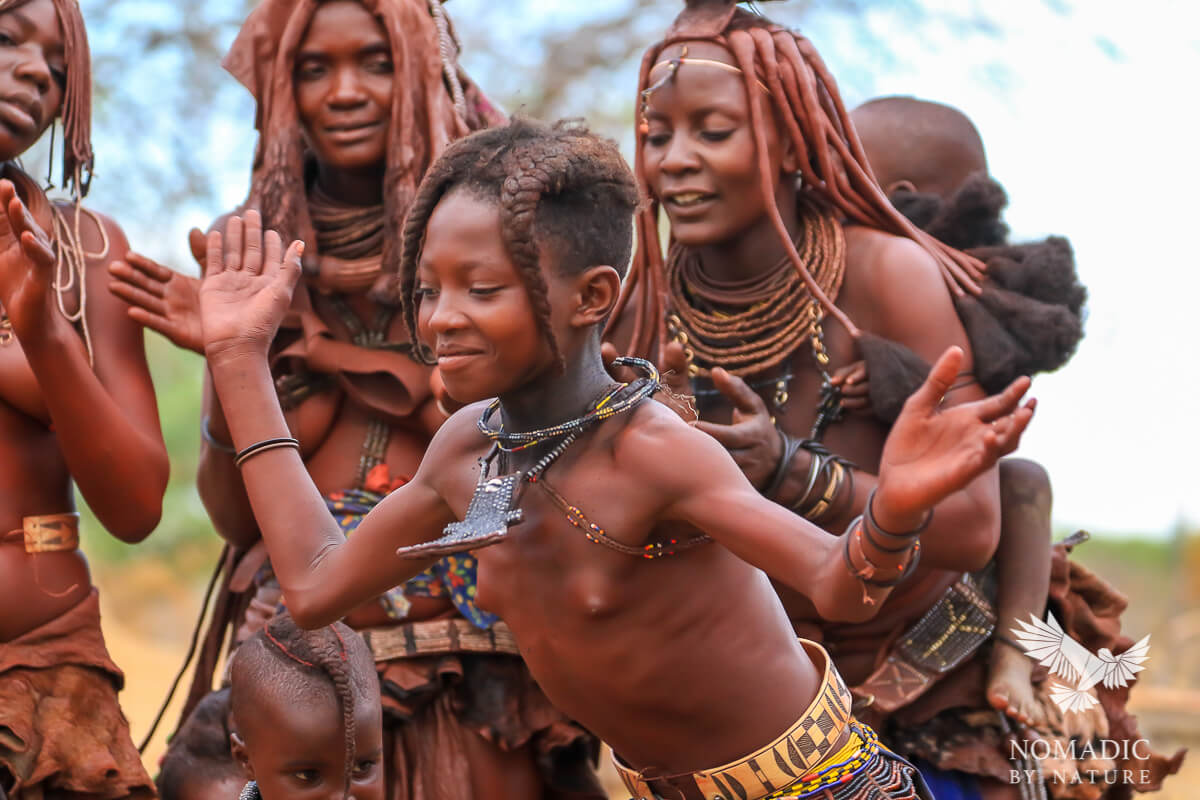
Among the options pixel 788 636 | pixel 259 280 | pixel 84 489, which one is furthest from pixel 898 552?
pixel 84 489

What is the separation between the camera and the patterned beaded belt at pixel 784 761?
8.03 feet

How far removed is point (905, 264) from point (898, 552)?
159cm

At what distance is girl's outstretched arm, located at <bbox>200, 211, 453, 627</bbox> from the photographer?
2572mm

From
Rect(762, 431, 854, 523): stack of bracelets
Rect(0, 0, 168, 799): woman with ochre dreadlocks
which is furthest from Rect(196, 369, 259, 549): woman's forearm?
Rect(762, 431, 854, 523): stack of bracelets

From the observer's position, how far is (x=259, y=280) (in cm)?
279

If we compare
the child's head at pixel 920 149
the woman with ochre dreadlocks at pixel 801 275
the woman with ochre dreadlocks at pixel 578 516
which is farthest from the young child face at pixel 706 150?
the woman with ochre dreadlocks at pixel 578 516

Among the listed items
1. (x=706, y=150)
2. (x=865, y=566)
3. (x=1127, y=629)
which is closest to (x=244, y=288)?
(x=706, y=150)

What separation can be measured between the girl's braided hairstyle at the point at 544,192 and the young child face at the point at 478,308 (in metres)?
0.02

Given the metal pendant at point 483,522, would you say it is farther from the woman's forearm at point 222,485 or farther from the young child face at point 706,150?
the woman's forearm at point 222,485

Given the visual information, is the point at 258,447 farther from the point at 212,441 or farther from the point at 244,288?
the point at 212,441

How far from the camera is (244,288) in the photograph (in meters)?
2.77

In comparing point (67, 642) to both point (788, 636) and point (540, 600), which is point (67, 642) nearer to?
point (540, 600)

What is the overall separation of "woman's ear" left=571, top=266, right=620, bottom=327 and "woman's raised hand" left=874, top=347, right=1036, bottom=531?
0.59 m

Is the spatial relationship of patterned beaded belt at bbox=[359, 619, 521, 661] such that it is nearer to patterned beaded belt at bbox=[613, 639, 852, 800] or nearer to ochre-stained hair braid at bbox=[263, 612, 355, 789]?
ochre-stained hair braid at bbox=[263, 612, 355, 789]
